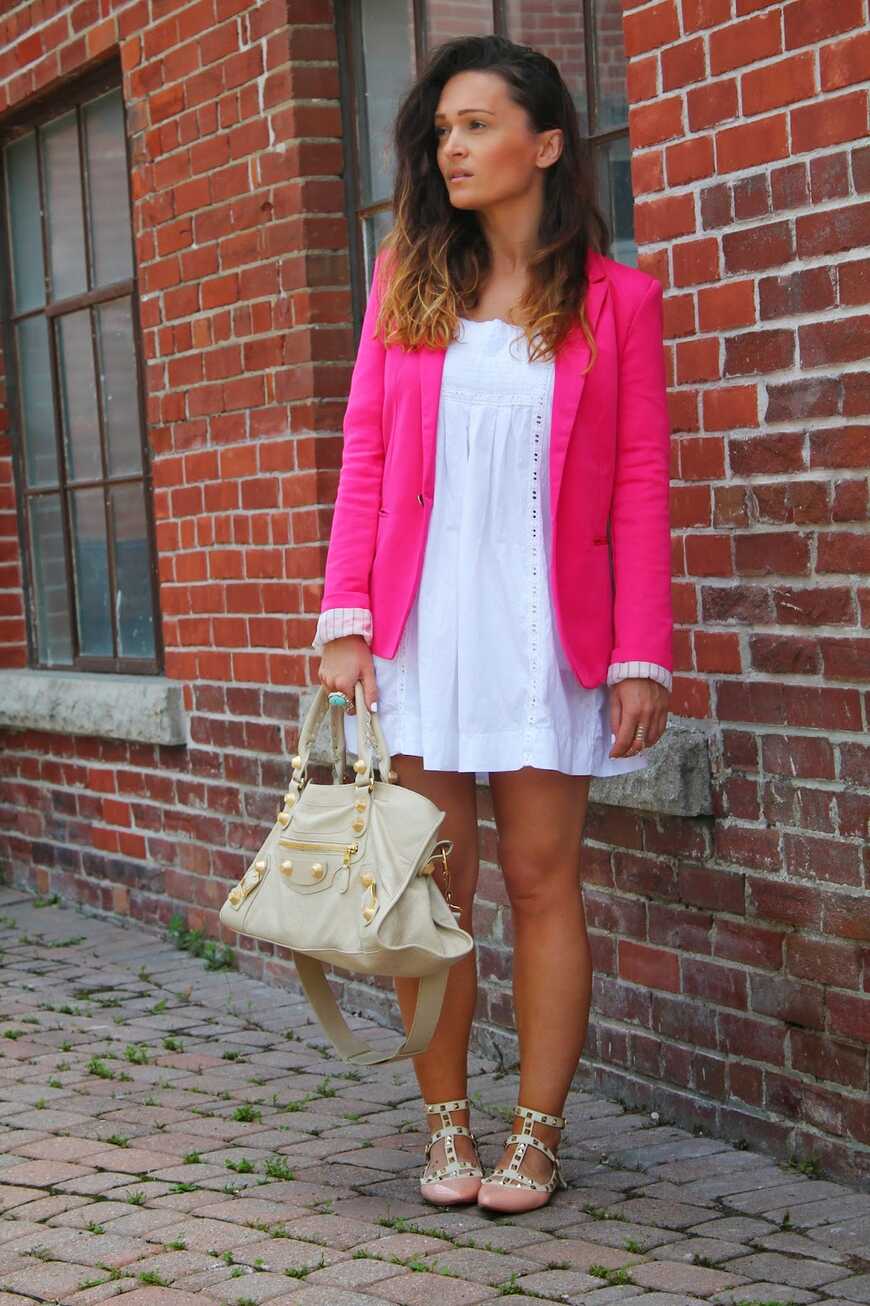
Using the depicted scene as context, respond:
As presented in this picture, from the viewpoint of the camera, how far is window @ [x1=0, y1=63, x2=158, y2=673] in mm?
6379

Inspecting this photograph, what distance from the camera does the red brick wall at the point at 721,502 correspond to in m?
3.48

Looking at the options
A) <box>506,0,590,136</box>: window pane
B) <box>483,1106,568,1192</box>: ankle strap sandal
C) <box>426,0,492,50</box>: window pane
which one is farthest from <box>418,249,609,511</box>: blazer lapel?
<box>426,0,492,50</box>: window pane

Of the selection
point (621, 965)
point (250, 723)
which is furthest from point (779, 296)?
point (250, 723)

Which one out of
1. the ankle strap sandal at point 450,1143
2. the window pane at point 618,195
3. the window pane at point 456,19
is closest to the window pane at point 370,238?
the window pane at point 456,19

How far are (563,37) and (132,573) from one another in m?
2.71

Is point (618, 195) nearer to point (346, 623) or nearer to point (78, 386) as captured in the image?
point (346, 623)

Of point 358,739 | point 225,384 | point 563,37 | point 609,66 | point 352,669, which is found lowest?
point 358,739

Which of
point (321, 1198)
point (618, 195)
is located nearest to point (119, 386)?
point (618, 195)

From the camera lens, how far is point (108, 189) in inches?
253

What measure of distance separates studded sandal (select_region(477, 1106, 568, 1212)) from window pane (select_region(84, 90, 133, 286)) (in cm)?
370

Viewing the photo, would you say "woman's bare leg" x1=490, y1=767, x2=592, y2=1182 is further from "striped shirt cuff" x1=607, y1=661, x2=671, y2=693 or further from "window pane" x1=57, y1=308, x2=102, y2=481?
"window pane" x1=57, y1=308, x2=102, y2=481

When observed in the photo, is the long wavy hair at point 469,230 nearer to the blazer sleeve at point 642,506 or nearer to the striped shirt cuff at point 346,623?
the blazer sleeve at point 642,506

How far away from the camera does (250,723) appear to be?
557cm

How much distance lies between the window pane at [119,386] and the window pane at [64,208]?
0.26m
